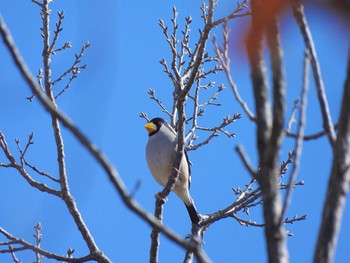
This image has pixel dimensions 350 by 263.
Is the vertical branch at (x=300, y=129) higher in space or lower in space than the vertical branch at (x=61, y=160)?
lower

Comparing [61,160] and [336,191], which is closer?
[336,191]

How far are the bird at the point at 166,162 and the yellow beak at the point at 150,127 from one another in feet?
0.49

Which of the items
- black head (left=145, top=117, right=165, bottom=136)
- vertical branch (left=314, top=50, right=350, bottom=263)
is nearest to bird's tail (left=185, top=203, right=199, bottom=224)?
black head (left=145, top=117, right=165, bottom=136)

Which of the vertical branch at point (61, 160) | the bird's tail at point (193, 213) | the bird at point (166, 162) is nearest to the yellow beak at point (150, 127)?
the bird at point (166, 162)

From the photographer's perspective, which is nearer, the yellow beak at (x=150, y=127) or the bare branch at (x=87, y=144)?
the bare branch at (x=87, y=144)

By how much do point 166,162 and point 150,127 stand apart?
0.78 m

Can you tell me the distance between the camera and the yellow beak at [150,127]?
7209mm

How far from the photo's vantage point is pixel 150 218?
1.54m

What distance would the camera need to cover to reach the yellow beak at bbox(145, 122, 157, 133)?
7209 mm

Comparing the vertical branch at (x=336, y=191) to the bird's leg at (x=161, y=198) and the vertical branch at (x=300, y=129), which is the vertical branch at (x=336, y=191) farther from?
the bird's leg at (x=161, y=198)

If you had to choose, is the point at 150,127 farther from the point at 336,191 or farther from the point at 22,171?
the point at 336,191

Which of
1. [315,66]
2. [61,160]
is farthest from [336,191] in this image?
[61,160]

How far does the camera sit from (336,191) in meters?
1.71

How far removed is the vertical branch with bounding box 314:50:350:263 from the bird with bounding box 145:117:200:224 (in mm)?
4607
